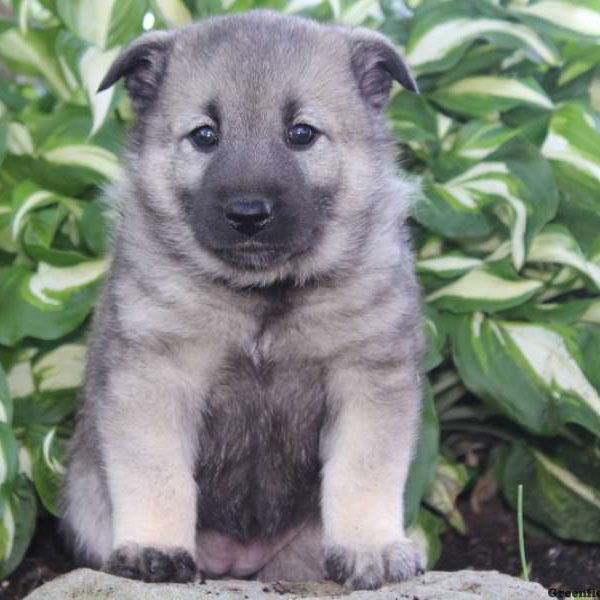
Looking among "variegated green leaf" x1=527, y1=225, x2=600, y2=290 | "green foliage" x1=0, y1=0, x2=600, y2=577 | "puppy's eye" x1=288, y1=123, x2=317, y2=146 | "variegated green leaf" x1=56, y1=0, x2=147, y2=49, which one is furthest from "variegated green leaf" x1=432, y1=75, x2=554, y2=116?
"puppy's eye" x1=288, y1=123, x2=317, y2=146

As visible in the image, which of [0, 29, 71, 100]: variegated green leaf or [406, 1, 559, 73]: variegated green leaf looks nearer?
[406, 1, 559, 73]: variegated green leaf

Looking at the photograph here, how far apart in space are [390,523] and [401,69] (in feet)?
4.31

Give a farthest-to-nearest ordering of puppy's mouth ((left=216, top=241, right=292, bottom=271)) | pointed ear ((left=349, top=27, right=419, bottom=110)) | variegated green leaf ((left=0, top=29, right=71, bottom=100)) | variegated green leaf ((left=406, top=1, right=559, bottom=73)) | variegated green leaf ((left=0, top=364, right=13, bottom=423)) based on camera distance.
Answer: variegated green leaf ((left=0, top=29, right=71, bottom=100)) → variegated green leaf ((left=406, top=1, right=559, bottom=73)) → variegated green leaf ((left=0, top=364, right=13, bottom=423)) → pointed ear ((left=349, top=27, right=419, bottom=110)) → puppy's mouth ((left=216, top=241, right=292, bottom=271))

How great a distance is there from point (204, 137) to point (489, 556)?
2.13m

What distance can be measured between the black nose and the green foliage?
1156 mm

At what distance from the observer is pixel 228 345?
3.86 meters

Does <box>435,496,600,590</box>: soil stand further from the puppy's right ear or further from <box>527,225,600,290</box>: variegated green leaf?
the puppy's right ear

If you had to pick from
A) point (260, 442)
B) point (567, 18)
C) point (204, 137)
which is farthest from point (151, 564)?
point (567, 18)

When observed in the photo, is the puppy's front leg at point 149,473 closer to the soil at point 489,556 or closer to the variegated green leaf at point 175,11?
the soil at point 489,556

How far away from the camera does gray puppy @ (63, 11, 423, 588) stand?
12.5 feet

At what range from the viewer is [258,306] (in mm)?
3926

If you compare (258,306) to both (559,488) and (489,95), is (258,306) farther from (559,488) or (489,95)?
(559,488)

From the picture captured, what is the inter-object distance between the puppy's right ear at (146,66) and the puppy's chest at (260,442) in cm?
84

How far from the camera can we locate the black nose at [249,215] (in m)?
3.67
